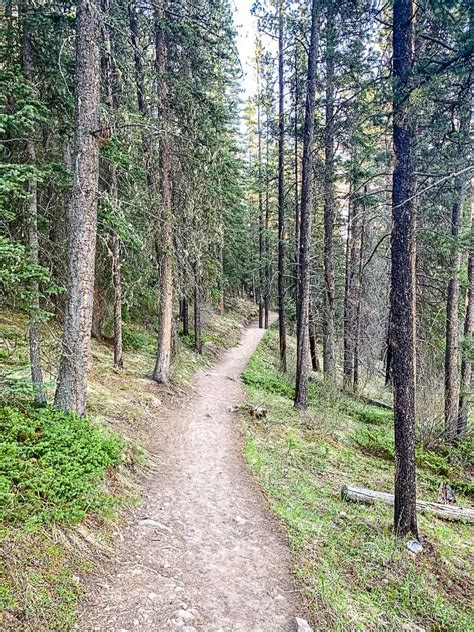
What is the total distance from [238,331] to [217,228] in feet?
47.4

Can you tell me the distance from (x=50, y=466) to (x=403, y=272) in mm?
5292

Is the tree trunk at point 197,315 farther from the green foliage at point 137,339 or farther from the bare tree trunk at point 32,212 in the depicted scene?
the bare tree trunk at point 32,212

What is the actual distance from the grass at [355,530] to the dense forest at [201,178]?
622 millimetres

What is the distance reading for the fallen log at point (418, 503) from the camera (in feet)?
22.6

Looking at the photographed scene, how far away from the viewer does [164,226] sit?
1027 cm

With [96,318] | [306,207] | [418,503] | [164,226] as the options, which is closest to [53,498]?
[418,503]

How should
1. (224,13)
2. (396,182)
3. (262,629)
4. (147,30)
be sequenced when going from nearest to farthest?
(262,629) < (396,182) < (224,13) < (147,30)

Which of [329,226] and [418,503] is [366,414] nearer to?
[418,503]

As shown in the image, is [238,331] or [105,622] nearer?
[105,622]

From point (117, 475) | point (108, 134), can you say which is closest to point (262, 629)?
point (117, 475)

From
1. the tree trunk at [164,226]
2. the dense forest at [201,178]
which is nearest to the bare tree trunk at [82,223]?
the dense forest at [201,178]

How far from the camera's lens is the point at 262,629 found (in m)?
3.71

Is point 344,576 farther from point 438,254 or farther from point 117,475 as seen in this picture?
point 438,254

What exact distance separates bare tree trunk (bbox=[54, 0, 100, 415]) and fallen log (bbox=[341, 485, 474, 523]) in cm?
484
